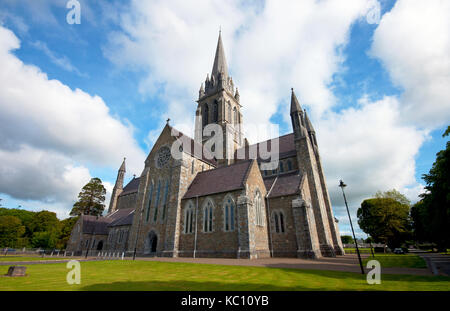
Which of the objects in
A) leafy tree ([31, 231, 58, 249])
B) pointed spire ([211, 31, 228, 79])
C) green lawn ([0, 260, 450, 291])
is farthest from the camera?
pointed spire ([211, 31, 228, 79])

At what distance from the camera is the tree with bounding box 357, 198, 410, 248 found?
4369 centimetres

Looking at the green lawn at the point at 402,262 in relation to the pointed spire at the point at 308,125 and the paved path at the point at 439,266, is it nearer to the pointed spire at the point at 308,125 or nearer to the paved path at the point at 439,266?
the paved path at the point at 439,266

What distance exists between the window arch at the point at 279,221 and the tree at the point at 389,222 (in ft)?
109

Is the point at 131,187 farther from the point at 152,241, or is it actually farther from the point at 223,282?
the point at 223,282

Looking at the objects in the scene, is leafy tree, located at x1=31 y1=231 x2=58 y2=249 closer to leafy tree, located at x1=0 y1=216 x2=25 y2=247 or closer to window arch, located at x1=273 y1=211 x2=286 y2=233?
leafy tree, located at x1=0 y1=216 x2=25 y2=247

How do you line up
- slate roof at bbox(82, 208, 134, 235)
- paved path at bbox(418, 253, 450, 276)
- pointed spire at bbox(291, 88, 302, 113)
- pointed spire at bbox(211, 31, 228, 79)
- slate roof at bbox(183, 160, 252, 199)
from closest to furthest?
paved path at bbox(418, 253, 450, 276), slate roof at bbox(183, 160, 252, 199), pointed spire at bbox(291, 88, 302, 113), slate roof at bbox(82, 208, 134, 235), pointed spire at bbox(211, 31, 228, 79)

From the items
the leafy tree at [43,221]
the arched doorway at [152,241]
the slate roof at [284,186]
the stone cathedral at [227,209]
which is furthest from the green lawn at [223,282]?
the leafy tree at [43,221]

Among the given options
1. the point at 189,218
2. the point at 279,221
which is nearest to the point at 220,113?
the point at 189,218

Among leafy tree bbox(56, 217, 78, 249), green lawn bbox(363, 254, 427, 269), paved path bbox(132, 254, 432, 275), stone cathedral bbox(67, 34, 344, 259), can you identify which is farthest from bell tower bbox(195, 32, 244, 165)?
leafy tree bbox(56, 217, 78, 249)

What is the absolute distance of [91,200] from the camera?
170 ft

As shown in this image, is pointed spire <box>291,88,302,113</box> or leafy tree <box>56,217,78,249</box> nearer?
pointed spire <box>291,88,302,113</box>

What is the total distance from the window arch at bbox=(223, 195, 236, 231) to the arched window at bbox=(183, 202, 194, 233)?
4.80 metres
